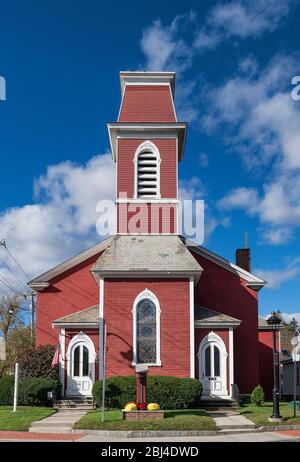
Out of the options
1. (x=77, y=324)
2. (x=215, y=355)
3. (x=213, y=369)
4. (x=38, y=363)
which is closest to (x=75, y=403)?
(x=38, y=363)

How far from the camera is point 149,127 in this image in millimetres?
32938

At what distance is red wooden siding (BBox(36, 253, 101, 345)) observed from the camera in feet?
110

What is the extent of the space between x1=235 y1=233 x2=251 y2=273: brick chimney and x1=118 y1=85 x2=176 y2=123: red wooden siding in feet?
31.6

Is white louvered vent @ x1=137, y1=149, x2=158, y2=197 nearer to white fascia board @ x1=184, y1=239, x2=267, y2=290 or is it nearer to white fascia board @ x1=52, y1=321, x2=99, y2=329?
white fascia board @ x1=184, y1=239, x2=267, y2=290

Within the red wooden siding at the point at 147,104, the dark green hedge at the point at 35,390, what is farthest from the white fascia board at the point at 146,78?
the dark green hedge at the point at 35,390

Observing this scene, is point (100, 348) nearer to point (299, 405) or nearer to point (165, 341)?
point (165, 341)

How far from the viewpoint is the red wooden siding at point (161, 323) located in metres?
28.0

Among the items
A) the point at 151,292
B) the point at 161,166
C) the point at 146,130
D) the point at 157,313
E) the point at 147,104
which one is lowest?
the point at 157,313

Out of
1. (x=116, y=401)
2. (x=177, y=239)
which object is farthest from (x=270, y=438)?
(x=177, y=239)

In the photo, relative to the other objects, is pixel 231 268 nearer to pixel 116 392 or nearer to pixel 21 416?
pixel 116 392

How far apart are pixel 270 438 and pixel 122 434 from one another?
458 cm

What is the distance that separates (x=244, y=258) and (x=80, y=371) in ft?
45.0

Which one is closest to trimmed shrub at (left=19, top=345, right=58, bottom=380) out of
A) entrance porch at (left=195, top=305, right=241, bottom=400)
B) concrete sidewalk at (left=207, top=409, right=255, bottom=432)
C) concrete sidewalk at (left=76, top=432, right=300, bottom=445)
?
entrance porch at (left=195, top=305, right=241, bottom=400)

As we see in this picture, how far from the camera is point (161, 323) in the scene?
93.8 feet
